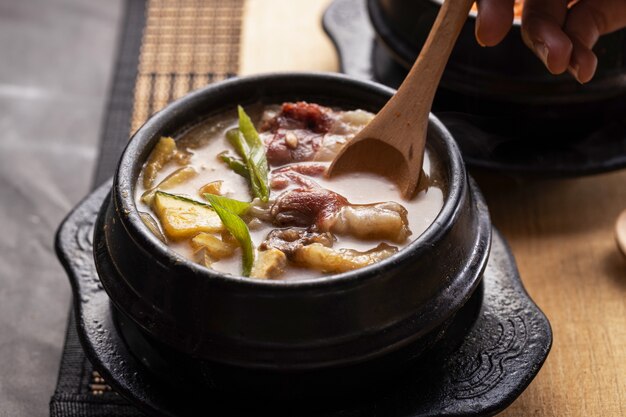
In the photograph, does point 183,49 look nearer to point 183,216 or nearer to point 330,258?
point 183,216

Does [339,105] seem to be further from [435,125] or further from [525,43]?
[525,43]

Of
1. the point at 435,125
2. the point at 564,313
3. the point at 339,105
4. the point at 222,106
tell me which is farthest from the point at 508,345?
the point at 222,106

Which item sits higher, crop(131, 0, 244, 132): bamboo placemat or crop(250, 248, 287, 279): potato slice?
crop(250, 248, 287, 279): potato slice

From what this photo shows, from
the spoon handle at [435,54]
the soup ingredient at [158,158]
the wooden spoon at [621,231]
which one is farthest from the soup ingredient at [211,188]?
the wooden spoon at [621,231]

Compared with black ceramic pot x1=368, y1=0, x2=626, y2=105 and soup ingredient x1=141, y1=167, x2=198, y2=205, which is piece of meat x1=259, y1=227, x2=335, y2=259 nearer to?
soup ingredient x1=141, y1=167, x2=198, y2=205

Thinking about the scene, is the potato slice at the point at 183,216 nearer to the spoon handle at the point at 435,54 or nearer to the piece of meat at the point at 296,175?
the piece of meat at the point at 296,175

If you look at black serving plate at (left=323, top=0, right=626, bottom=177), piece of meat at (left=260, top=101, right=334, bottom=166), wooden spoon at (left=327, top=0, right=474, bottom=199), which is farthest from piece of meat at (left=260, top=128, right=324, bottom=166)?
black serving plate at (left=323, top=0, right=626, bottom=177)
